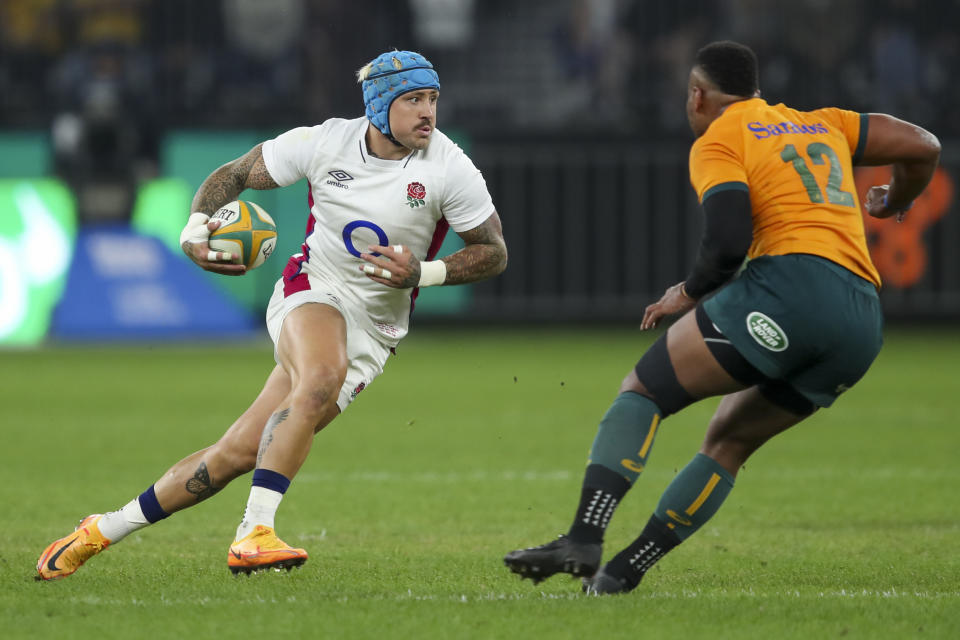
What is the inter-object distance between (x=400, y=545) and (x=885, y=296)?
13501mm

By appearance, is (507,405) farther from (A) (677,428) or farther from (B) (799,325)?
(B) (799,325)

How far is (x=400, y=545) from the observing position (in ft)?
21.9

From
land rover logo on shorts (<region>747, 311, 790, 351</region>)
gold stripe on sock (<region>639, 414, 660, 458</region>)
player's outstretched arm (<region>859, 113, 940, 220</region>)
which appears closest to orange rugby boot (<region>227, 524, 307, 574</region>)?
gold stripe on sock (<region>639, 414, 660, 458</region>)

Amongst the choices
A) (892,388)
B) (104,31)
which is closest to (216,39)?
(104,31)

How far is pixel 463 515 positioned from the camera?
7582 millimetres

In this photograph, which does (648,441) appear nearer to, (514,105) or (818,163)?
(818,163)

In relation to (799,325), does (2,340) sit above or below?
below

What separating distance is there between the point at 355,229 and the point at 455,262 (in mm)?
487

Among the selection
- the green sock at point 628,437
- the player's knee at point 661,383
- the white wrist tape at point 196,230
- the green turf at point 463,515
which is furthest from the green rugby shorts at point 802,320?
the white wrist tape at point 196,230

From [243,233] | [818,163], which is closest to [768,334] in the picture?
[818,163]

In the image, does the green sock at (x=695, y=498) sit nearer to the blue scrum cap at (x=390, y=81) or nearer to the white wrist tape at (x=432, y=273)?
the white wrist tape at (x=432, y=273)

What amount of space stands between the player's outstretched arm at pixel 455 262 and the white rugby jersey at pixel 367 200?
64 millimetres

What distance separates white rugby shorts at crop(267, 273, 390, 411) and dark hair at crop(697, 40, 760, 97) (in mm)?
1770

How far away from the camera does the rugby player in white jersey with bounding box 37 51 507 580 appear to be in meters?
5.63
